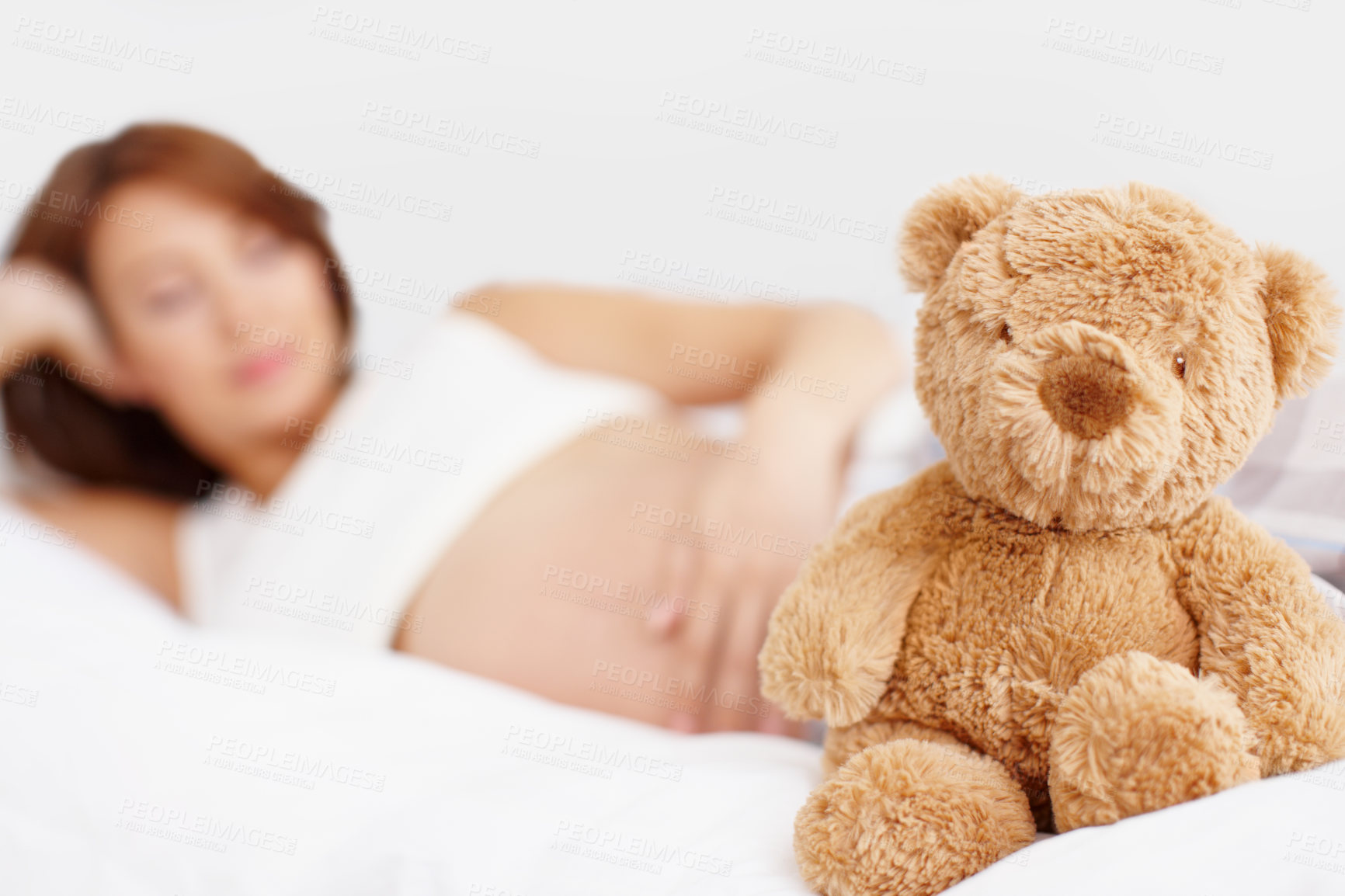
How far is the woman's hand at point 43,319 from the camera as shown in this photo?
131cm

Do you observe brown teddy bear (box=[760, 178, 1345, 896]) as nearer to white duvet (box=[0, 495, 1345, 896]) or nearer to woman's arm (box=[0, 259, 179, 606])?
→ white duvet (box=[0, 495, 1345, 896])

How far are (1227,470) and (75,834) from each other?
0.88 m

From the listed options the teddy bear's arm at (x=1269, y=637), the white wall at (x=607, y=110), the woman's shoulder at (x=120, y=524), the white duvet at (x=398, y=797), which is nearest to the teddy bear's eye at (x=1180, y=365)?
the teddy bear's arm at (x=1269, y=637)

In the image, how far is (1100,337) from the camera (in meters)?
0.49

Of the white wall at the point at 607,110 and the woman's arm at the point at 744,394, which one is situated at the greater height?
the white wall at the point at 607,110

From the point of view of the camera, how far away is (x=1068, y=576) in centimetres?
56

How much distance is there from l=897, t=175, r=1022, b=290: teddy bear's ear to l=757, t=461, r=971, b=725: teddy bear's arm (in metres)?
0.16

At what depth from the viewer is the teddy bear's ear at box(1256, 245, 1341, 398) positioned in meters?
0.54

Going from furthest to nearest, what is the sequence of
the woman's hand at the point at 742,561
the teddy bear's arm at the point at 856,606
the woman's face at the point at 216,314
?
1. the woman's face at the point at 216,314
2. the woman's hand at the point at 742,561
3. the teddy bear's arm at the point at 856,606

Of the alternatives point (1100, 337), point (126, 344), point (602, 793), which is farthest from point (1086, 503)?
point (126, 344)

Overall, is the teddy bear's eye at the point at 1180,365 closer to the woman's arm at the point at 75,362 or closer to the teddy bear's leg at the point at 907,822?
the teddy bear's leg at the point at 907,822

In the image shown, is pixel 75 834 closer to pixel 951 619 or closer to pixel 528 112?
pixel 951 619

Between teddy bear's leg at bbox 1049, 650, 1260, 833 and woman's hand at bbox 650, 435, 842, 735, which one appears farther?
woman's hand at bbox 650, 435, 842, 735

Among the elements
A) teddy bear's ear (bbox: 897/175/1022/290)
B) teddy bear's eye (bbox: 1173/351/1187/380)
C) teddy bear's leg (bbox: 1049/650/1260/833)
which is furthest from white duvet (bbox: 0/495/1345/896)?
teddy bear's ear (bbox: 897/175/1022/290)
